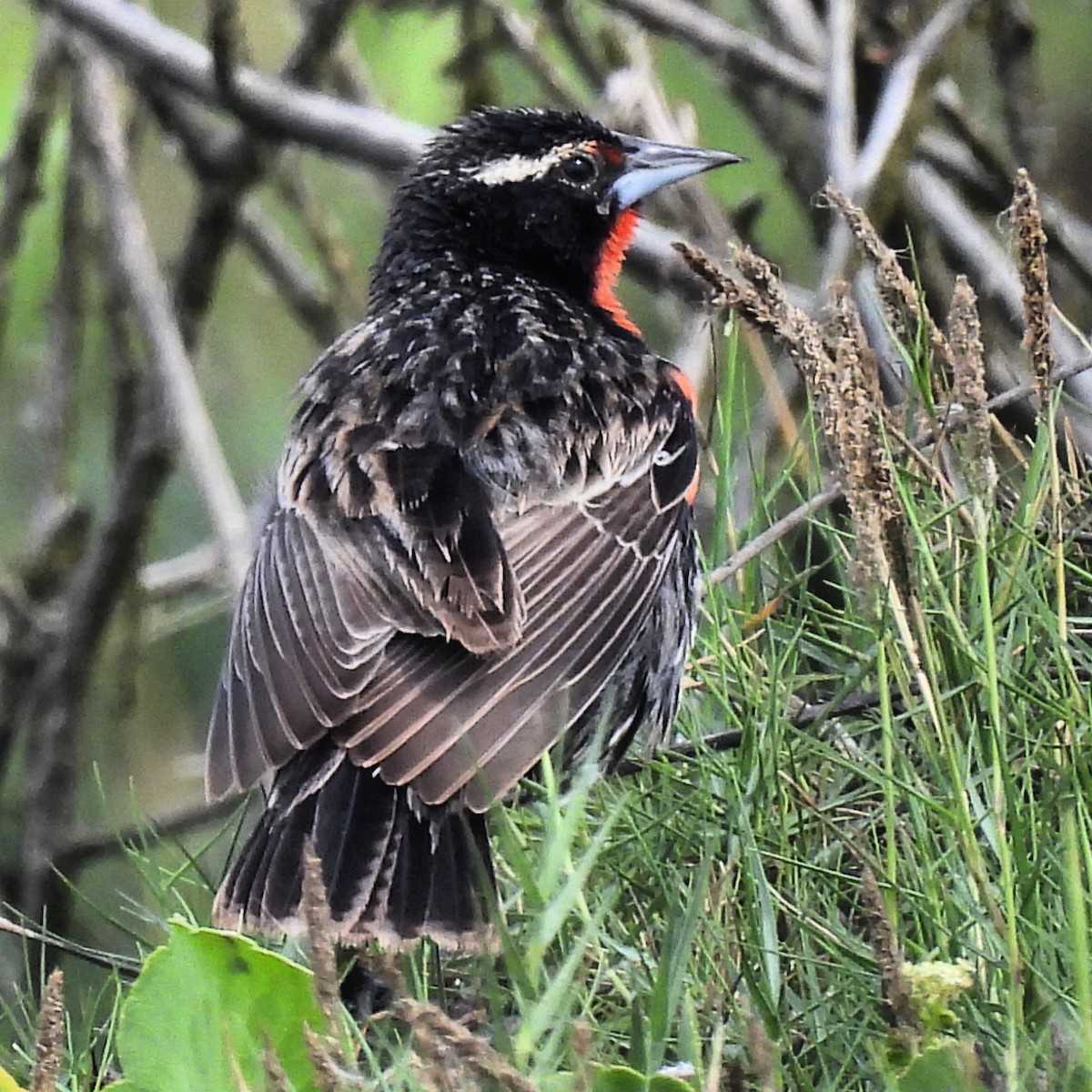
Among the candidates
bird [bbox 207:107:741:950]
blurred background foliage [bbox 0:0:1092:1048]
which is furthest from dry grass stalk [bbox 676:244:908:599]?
blurred background foliage [bbox 0:0:1092:1048]

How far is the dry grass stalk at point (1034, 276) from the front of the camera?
2590 millimetres

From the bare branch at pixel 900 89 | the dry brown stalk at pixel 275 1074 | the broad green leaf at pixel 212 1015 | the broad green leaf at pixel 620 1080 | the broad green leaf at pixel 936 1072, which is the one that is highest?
the bare branch at pixel 900 89

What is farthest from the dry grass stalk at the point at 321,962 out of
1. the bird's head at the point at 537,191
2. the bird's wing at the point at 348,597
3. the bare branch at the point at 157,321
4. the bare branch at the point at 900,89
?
the bare branch at the point at 900,89

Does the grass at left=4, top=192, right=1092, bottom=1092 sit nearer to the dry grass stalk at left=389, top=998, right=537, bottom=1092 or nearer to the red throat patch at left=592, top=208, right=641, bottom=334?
the dry grass stalk at left=389, top=998, right=537, bottom=1092

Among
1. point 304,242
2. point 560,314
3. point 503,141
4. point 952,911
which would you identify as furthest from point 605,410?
point 304,242

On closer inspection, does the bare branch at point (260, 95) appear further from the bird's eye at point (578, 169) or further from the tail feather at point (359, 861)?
the tail feather at point (359, 861)

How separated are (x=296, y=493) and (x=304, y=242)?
15.6ft

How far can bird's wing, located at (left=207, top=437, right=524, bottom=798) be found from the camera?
135 inches

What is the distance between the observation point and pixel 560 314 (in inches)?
177

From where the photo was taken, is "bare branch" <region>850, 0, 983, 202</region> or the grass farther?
"bare branch" <region>850, 0, 983, 202</region>

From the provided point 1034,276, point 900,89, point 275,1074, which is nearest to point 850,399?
point 1034,276

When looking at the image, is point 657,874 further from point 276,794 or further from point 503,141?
point 503,141

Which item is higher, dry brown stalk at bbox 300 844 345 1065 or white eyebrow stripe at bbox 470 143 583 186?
white eyebrow stripe at bbox 470 143 583 186

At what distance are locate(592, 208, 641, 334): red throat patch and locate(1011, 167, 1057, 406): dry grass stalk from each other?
2194mm
